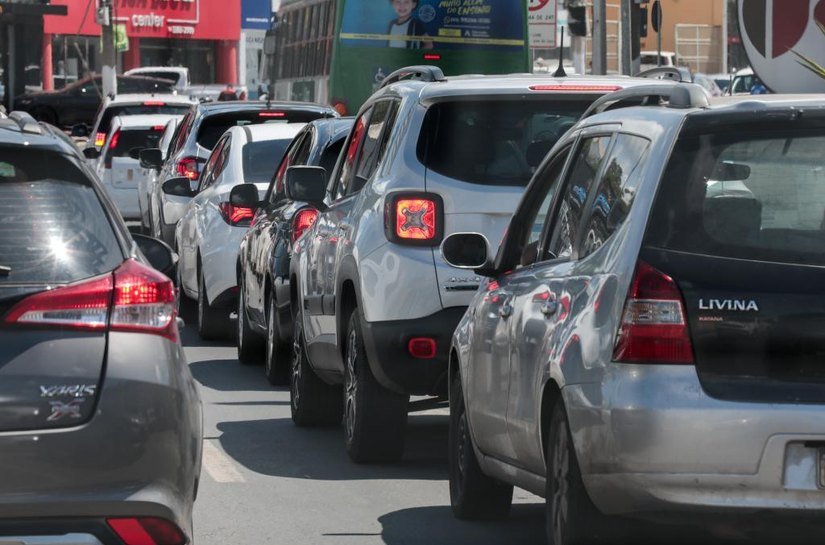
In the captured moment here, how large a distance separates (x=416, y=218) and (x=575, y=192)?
2.13 metres

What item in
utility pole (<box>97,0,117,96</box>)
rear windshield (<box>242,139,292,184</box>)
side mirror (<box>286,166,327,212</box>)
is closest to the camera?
side mirror (<box>286,166,327,212</box>)

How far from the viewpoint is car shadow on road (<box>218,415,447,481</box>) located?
8930mm

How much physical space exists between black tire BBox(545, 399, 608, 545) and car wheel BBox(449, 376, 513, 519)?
4.38ft

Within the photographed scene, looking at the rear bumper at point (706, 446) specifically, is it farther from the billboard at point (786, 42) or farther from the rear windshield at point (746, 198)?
the billboard at point (786, 42)

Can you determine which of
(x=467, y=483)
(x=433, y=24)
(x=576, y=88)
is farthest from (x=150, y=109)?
(x=467, y=483)

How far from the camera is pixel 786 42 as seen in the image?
44.3 ft

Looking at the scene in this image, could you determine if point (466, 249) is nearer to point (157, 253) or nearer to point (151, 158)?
point (157, 253)

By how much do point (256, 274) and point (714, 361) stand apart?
7.63 metres

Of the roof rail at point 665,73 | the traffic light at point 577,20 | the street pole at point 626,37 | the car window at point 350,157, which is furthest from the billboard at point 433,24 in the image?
the car window at point 350,157

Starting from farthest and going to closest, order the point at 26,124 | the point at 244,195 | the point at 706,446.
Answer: the point at 244,195, the point at 26,124, the point at 706,446

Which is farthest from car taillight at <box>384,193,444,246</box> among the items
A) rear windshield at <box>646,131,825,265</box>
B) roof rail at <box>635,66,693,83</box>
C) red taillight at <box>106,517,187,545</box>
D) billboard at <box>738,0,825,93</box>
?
billboard at <box>738,0,825,93</box>

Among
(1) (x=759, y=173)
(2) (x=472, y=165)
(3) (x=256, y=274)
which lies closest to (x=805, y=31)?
(3) (x=256, y=274)

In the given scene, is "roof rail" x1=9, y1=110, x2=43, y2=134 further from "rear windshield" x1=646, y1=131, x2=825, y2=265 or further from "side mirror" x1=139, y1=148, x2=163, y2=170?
"side mirror" x1=139, y1=148, x2=163, y2=170

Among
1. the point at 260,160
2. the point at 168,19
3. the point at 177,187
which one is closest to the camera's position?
the point at 260,160
